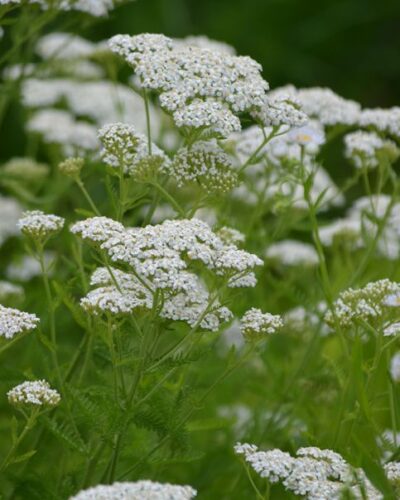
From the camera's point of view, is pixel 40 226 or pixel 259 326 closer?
pixel 259 326

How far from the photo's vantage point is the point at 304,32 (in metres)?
9.09

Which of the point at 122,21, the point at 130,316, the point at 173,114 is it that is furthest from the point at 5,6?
the point at 122,21

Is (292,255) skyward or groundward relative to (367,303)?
skyward

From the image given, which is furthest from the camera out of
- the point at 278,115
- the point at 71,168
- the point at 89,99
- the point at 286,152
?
the point at 89,99

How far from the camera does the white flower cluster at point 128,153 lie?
9.61 feet

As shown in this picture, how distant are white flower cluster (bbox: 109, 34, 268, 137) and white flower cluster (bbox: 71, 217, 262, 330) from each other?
1.15 feet

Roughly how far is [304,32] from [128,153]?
636 centimetres

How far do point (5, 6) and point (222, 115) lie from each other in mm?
1039

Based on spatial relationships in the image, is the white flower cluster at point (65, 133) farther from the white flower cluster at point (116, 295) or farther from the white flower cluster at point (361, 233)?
the white flower cluster at point (116, 295)

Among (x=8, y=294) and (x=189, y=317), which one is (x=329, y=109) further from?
(x=189, y=317)

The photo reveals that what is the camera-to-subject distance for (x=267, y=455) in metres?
2.52

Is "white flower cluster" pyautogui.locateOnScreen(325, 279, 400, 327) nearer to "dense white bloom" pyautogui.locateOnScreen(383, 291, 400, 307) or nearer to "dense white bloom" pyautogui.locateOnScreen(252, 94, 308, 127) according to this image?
"dense white bloom" pyautogui.locateOnScreen(383, 291, 400, 307)

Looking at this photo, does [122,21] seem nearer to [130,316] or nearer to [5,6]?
[5,6]

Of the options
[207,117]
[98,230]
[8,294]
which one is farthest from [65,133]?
[98,230]
